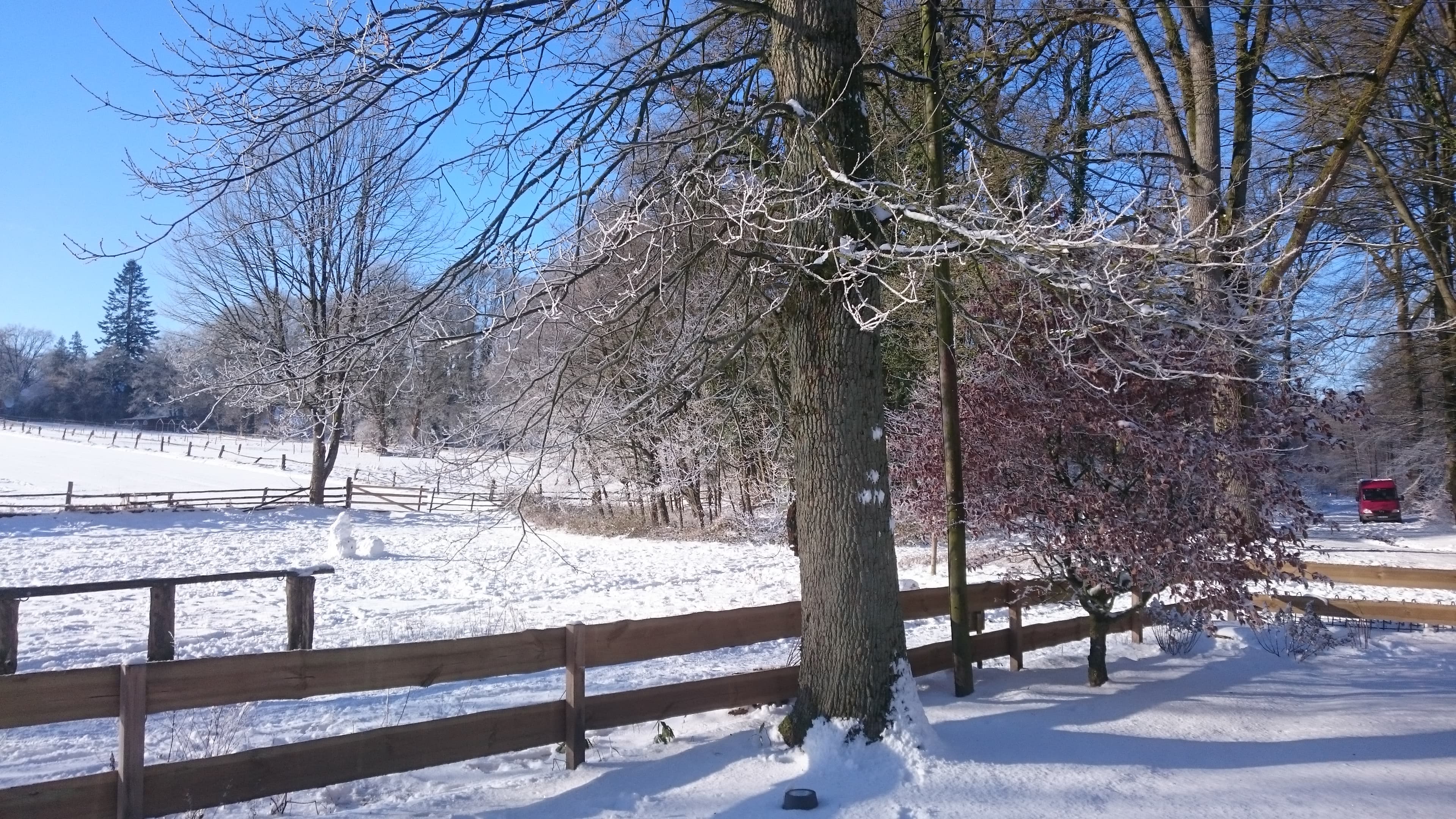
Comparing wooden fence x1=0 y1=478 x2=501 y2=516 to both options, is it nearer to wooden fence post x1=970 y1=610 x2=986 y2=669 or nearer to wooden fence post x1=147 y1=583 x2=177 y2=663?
wooden fence post x1=147 y1=583 x2=177 y2=663

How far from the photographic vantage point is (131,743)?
4.30 metres

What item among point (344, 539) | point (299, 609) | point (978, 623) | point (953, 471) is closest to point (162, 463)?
point (344, 539)

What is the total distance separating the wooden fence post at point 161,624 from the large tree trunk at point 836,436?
646 centimetres

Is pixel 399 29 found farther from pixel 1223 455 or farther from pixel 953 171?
pixel 953 171

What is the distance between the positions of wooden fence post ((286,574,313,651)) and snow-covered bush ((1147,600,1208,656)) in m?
8.19

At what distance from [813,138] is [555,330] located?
15.1 ft

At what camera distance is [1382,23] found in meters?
12.3

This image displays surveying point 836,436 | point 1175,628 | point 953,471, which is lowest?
point 1175,628

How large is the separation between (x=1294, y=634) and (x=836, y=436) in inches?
223

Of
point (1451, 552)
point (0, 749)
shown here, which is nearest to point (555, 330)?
point (0, 749)

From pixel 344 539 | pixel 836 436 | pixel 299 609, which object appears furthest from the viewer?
pixel 344 539

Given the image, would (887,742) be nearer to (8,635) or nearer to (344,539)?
(8,635)

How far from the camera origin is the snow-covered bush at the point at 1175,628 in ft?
25.8

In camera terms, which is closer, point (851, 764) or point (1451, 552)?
point (851, 764)
